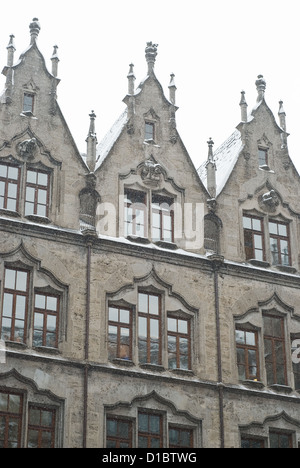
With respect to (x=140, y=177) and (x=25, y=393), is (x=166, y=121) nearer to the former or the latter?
(x=140, y=177)

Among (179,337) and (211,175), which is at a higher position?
(211,175)

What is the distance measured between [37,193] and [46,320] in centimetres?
455

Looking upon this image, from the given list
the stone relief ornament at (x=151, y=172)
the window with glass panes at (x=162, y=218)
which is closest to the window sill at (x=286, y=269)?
the window with glass panes at (x=162, y=218)

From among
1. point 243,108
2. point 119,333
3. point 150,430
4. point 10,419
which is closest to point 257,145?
point 243,108

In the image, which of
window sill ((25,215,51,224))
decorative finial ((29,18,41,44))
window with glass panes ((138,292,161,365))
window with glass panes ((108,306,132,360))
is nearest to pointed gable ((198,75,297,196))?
window with glass panes ((138,292,161,365))

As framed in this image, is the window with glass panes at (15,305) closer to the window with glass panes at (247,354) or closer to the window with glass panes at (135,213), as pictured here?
the window with glass panes at (135,213)

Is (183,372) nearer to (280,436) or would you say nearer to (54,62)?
(280,436)

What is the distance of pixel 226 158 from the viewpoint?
124 ft

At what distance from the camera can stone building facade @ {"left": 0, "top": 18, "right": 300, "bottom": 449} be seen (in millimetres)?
30000

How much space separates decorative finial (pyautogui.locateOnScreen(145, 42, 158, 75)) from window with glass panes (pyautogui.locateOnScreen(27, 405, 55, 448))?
14.0 metres

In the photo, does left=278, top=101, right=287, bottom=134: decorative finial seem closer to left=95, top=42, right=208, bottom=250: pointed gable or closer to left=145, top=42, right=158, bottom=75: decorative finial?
left=95, top=42, right=208, bottom=250: pointed gable

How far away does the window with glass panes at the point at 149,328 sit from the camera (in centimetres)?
3156

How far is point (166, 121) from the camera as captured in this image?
36094mm

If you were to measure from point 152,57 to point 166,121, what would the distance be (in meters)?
2.80
